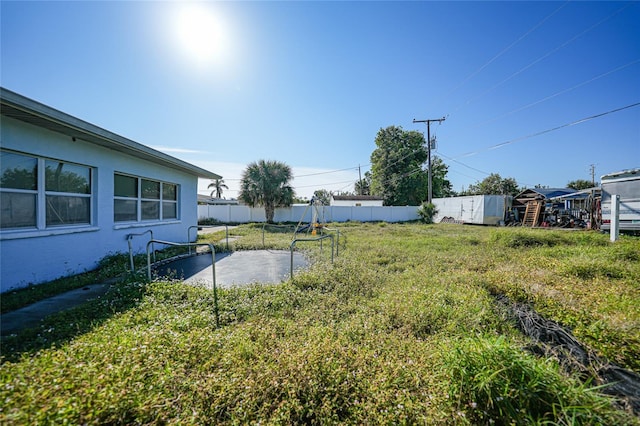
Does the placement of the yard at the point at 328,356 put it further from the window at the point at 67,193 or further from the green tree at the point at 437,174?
the green tree at the point at 437,174

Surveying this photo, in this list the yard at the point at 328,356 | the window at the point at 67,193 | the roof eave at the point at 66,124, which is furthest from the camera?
the window at the point at 67,193

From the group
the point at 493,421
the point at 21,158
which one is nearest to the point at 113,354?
the point at 493,421

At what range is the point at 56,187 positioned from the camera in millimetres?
5098

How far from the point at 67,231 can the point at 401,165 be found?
2967 cm

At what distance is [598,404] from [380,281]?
11.4ft

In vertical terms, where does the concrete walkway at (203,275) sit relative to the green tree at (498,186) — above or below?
below

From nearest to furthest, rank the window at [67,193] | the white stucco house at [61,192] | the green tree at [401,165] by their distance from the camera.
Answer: the white stucco house at [61,192] < the window at [67,193] < the green tree at [401,165]

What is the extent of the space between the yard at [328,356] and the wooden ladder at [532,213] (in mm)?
16283

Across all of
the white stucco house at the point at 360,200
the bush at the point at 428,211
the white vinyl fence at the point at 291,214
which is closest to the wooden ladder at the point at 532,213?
the bush at the point at 428,211

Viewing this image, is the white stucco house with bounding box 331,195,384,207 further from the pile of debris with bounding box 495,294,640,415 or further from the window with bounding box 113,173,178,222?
the pile of debris with bounding box 495,294,640,415

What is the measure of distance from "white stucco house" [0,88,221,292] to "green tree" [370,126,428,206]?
1041 inches

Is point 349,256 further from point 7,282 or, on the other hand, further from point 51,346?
point 7,282

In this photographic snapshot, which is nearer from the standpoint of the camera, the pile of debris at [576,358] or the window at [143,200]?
the pile of debris at [576,358]

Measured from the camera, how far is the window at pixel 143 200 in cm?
685
